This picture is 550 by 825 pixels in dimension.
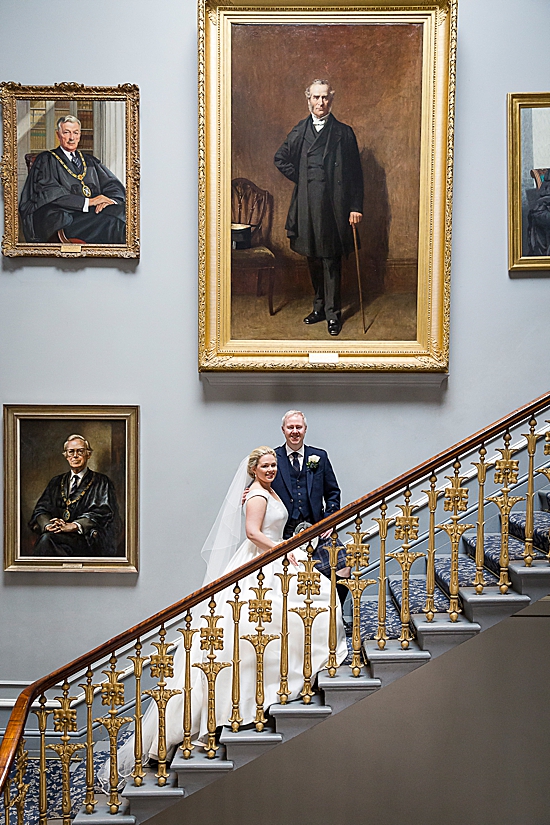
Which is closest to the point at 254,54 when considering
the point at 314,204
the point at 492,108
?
the point at 314,204

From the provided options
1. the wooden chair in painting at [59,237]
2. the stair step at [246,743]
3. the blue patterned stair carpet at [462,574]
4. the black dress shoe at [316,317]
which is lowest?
the stair step at [246,743]

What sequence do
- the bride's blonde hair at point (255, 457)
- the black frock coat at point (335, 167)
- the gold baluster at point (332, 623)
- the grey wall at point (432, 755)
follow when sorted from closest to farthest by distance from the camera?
1. the gold baluster at point (332, 623)
2. the bride's blonde hair at point (255, 457)
3. the grey wall at point (432, 755)
4. the black frock coat at point (335, 167)

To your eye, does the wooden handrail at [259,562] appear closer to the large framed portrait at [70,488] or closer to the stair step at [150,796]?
the stair step at [150,796]

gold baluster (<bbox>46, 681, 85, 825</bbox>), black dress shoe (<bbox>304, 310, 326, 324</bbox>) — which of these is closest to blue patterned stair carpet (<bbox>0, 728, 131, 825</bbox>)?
gold baluster (<bbox>46, 681, 85, 825</bbox>)

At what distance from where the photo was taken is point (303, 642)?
439 centimetres

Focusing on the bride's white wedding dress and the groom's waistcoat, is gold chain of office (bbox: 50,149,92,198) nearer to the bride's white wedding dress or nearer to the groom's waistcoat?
the groom's waistcoat

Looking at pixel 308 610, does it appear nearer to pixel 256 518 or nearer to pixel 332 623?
pixel 332 623

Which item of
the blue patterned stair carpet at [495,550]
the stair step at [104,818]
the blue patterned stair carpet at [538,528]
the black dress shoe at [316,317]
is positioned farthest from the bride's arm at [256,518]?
the black dress shoe at [316,317]

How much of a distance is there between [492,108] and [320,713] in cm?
510

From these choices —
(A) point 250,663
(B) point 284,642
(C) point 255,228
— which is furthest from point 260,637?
(C) point 255,228

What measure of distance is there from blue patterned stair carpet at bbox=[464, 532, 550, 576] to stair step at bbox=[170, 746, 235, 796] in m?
2.04

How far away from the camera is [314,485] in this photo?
17.6ft

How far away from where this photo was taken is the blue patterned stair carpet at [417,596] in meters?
4.58

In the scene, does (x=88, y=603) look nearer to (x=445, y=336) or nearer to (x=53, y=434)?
(x=53, y=434)
